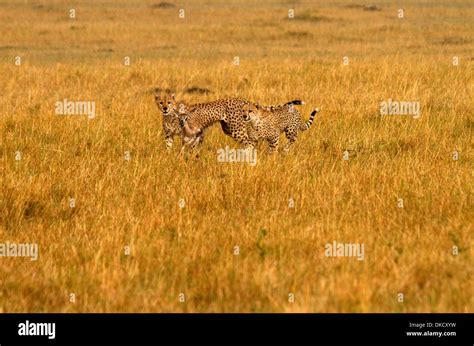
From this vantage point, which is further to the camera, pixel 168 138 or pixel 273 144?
pixel 273 144

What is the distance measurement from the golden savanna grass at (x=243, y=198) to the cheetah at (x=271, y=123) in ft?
0.64

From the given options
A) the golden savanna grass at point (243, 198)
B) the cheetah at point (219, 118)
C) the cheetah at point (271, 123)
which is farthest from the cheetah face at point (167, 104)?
the cheetah at point (271, 123)

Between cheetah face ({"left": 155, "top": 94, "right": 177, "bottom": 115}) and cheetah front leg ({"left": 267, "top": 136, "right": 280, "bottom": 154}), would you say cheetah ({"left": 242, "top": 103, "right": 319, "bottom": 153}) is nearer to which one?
cheetah front leg ({"left": 267, "top": 136, "right": 280, "bottom": 154})

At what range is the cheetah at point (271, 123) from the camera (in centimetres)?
1032

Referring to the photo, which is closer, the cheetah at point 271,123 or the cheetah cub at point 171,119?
the cheetah cub at point 171,119

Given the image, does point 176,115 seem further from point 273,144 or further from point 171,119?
point 273,144

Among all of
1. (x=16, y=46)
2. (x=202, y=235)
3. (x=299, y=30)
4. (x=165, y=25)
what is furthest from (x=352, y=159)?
(x=165, y=25)

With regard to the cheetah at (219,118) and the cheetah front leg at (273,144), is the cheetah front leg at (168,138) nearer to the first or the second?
the cheetah at (219,118)

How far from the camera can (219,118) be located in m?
10.5

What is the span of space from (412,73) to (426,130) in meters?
5.48

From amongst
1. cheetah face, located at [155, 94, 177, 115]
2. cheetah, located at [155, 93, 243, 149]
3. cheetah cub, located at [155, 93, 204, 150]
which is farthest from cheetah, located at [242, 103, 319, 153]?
cheetah face, located at [155, 94, 177, 115]

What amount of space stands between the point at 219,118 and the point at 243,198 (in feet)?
9.61

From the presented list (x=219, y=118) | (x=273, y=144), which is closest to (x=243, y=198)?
(x=273, y=144)

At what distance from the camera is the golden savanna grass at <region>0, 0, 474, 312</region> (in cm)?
542
